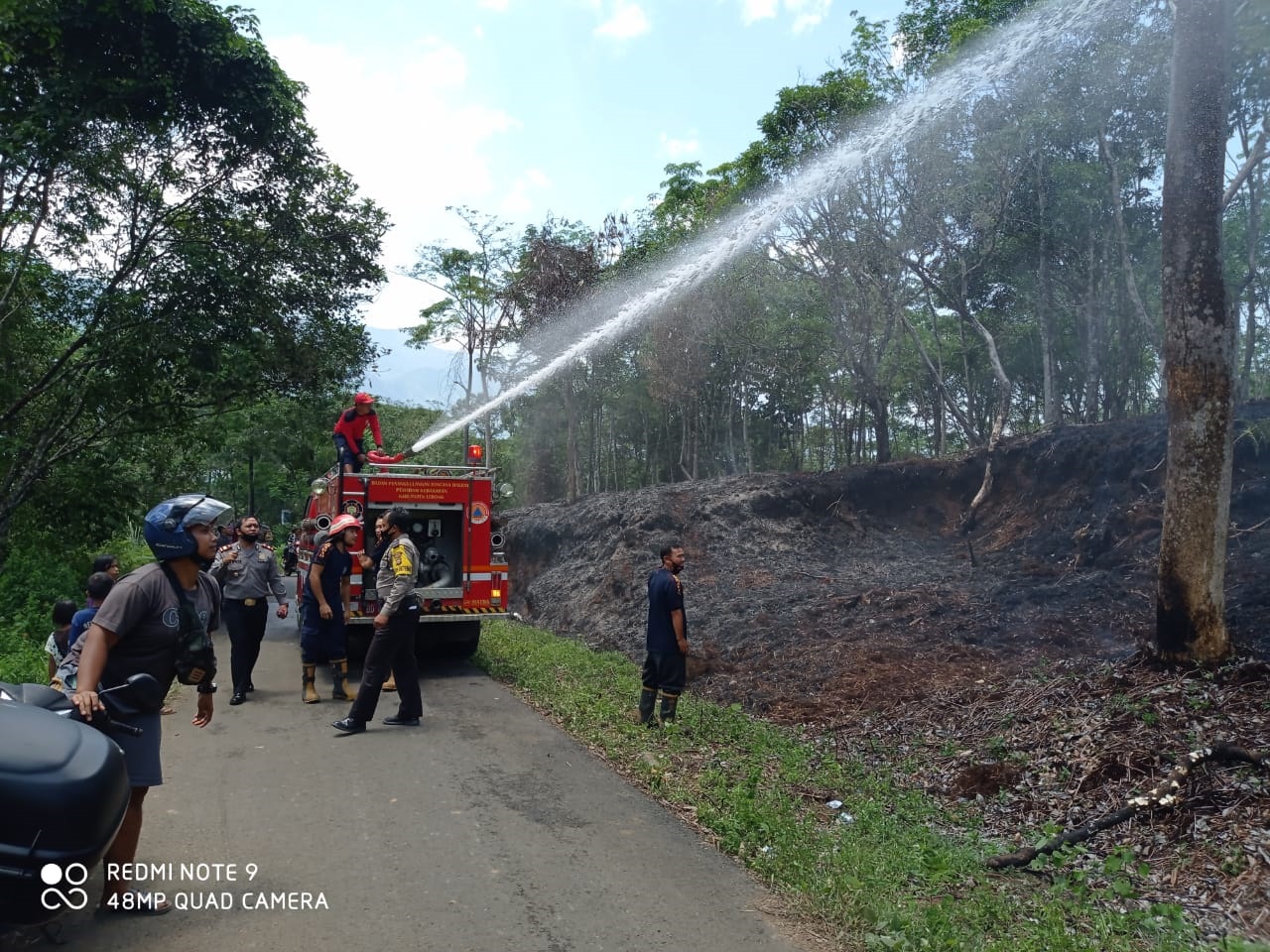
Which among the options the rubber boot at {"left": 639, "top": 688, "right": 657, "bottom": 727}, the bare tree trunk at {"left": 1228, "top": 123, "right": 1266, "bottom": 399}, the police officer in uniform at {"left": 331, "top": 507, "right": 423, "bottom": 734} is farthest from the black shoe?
the bare tree trunk at {"left": 1228, "top": 123, "right": 1266, "bottom": 399}

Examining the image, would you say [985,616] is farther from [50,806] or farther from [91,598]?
Answer: [50,806]

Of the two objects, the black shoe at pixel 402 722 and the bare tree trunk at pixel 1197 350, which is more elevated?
the bare tree trunk at pixel 1197 350

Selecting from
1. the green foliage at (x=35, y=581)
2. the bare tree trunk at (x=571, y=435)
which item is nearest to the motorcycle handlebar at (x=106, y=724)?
the green foliage at (x=35, y=581)

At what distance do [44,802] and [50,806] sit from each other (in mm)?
22

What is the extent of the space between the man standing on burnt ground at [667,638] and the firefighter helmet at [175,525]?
3969 mm

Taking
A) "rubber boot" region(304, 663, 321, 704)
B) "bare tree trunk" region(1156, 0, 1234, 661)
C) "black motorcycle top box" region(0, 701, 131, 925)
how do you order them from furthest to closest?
"rubber boot" region(304, 663, 321, 704) → "bare tree trunk" region(1156, 0, 1234, 661) → "black motorcycle top box" region(0, 701, 131, 925)

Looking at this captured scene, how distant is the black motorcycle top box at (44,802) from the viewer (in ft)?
8.65

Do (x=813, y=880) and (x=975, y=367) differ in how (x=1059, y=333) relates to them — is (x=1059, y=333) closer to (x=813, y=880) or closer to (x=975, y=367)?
(x=975, y=367)

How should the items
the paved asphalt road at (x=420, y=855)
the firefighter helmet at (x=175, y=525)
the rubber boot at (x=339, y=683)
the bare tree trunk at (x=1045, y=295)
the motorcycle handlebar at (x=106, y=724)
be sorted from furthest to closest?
the bare tree trunk at (x=1045, y=295)
the rubber boot at (x=339, y=683)
the firefighter helmet at (x=175, y=525)
the paved asphalt road at (x=420, y=855)
the motorcycle handlebar at (x=106, y=724)

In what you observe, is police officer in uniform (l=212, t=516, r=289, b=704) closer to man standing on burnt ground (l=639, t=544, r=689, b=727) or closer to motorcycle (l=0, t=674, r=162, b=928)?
man standing on burnt ground (l=639, t=544, r=689, b=727)

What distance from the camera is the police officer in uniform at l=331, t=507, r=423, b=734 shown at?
7227 mm

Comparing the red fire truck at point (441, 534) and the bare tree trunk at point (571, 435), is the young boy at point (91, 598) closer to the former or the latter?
the red fire truck at point (441, 534)

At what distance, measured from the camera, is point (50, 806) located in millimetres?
2711

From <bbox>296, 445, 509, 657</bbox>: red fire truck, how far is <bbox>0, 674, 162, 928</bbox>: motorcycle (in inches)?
277
